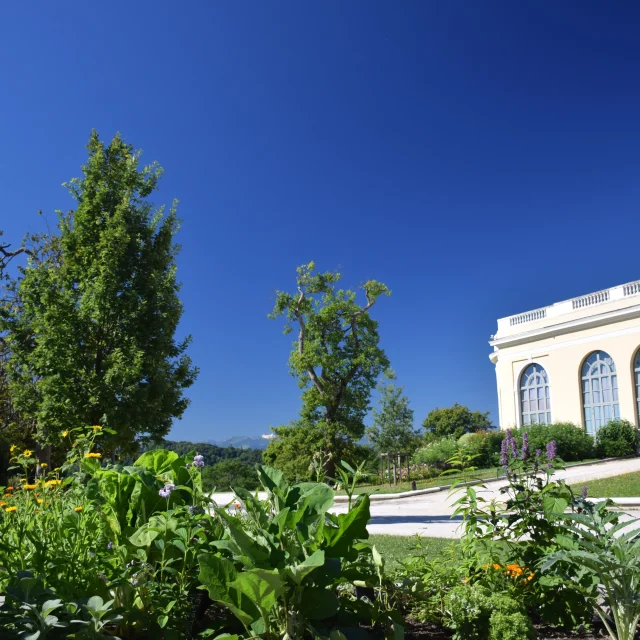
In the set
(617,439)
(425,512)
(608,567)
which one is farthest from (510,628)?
(617,439)

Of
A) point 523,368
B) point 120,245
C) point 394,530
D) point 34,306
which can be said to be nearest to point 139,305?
point 120,245

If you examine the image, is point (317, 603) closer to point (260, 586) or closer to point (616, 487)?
point (260, 586)

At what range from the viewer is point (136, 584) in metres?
1.97

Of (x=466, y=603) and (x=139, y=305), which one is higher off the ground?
(x=139, y=305)

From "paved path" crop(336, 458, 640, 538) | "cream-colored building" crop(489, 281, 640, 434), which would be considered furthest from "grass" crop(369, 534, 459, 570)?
"cream-colored building" crop(489, 281, 640, 434)

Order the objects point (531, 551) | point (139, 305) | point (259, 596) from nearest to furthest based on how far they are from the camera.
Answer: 1. point (259, 596)
2. point (531, 551)
3. point (139, 305)

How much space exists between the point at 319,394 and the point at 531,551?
15.2 m

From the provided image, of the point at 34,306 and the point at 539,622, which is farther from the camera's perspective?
the point at 34,306

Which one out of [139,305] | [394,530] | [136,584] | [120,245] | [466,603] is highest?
[120,245]

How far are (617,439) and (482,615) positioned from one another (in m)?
24.1

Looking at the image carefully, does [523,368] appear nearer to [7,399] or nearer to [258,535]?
[7,399]

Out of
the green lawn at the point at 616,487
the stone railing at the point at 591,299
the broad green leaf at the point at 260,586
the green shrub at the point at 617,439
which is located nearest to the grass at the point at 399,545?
the broad green leaf at the point at 260,586

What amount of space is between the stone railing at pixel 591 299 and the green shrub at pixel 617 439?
6.02 m

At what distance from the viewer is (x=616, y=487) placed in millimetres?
12500
